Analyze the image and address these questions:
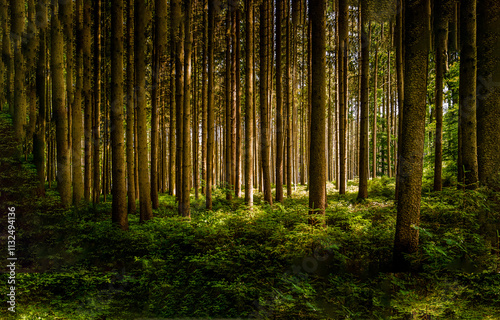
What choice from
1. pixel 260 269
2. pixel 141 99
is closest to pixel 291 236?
pixel 260 269

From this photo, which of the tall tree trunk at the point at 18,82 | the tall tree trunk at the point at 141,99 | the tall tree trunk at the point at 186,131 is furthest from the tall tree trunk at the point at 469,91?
the tall tree trunk at the point at 18,82

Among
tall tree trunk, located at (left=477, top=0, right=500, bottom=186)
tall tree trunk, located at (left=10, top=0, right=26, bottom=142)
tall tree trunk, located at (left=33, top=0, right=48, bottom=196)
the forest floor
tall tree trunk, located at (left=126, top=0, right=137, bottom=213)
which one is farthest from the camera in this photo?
tall tree trunk, located at (left=10, top=0, right=26, bottom=142)

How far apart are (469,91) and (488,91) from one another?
1.63 feet

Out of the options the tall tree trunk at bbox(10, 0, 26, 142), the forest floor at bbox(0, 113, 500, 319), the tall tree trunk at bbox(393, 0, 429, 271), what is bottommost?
the forest floor at bbox(0, 113, 500, 319)

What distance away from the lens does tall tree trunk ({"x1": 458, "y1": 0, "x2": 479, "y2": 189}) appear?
6176 millimetres

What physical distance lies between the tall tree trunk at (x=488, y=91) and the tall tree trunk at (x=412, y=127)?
6.94ft

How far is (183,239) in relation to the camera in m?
7.50

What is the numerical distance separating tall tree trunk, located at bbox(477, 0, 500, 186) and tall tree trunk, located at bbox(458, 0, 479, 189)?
229 mm

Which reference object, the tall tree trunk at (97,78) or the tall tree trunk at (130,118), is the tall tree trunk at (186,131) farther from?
the tall tree trunk at (97,78)

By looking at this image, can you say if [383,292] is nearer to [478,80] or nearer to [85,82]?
[478,80]

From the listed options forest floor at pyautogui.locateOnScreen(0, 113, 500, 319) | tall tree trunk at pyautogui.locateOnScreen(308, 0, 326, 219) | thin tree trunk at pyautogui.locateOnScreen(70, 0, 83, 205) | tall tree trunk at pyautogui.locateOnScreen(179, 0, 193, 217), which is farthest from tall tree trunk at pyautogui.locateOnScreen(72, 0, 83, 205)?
tall tree trunk at pyautogui.locateOnScreen(308, 0, 326, 219)

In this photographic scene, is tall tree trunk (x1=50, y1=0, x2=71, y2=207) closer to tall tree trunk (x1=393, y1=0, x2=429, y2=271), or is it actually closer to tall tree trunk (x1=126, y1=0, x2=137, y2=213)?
tall tree trunk (x1=126, y1=0, x2=137, y2=213)

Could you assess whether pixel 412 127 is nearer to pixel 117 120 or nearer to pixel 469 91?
pixel 469 91

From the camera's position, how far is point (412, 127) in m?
4.95
